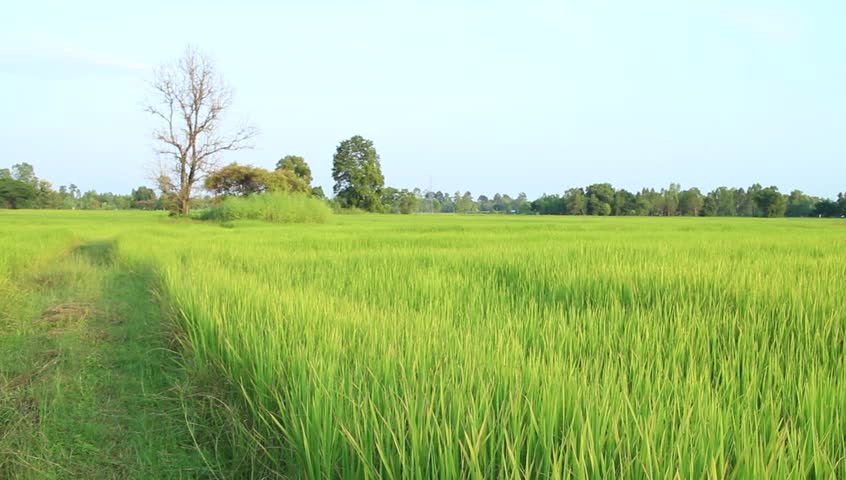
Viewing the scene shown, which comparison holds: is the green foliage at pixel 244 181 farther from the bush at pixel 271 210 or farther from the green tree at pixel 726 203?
the green tree at pixel 726 203

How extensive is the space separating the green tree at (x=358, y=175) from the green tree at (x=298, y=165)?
4.21 metres

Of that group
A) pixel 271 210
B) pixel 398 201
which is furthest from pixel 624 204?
pixel 271 210

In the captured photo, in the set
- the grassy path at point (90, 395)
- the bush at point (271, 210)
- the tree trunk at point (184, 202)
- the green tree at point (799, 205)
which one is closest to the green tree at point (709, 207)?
the green tree at point (799, 205)

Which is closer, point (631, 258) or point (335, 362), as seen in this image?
point (335, 362)

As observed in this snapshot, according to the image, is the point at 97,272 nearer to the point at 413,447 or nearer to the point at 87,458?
the point at 87,458

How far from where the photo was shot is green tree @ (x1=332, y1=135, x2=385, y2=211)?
144 feet


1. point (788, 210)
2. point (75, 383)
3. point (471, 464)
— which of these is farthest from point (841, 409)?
point (788, 210)

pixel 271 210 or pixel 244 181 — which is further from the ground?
pixel 244 181

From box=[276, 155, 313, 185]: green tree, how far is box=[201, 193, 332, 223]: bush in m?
20.3

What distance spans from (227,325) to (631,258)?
163 inches

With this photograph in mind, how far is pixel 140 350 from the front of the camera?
3016 mm

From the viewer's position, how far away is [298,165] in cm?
4100

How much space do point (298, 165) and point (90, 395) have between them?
133 feet

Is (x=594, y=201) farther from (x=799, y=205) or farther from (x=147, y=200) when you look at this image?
(x=147, y=200)
